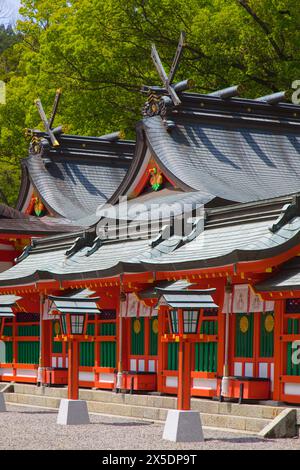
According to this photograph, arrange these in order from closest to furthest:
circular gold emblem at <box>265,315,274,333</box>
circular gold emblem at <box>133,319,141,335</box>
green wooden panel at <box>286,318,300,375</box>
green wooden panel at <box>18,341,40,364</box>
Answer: green wooden panel at <box>286,318,300,375</box>, circular gold emblem at <box>265,315,274,333</box>, circular gold emblem at <box>133,319,141,335</box>, green wooden panel at <box>18,341,40,364</box>

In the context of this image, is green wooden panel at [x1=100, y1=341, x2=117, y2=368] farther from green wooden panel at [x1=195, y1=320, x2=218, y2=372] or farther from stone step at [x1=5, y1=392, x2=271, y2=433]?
green wooden panel at [x1=195, y1=320, x2=218, y2=372]

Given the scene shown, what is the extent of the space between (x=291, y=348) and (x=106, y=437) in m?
3.82

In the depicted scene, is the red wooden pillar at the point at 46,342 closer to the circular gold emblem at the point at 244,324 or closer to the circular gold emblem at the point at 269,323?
the circular gold emblem at the point at 244,324

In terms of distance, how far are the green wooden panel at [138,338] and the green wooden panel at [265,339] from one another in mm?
4551

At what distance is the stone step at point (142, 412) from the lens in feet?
60.3

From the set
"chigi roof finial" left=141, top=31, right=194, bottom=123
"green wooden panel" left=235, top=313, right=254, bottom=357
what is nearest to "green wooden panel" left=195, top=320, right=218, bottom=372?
"green wooden panel" left=235, top=313, right=254, bottom=357

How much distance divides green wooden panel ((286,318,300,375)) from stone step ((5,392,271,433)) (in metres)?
1.11

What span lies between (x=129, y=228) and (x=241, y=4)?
17.8 meters

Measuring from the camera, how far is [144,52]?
42.6m

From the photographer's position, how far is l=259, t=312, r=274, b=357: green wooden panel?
19453 millimetres

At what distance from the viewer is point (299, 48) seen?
39125 millimetres

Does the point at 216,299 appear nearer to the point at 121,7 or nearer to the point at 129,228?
the point at 129,228

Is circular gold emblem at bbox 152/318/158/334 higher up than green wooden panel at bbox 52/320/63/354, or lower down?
higher up

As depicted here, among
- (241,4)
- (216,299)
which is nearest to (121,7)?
(241,4)
